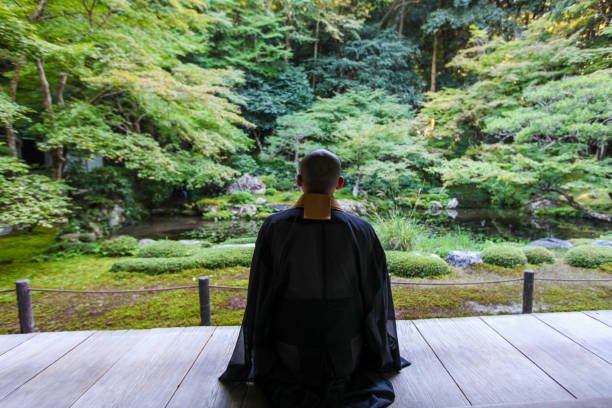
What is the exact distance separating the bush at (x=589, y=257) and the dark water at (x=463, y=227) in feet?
9.73

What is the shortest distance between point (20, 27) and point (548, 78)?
888 cm

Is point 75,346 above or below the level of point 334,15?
below

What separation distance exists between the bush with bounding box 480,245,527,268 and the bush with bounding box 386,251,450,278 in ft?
2.30

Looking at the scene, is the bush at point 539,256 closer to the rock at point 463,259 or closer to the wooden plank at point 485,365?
the rock at point 463,259

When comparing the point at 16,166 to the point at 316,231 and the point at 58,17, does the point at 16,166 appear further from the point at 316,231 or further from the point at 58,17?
the point at 316,231

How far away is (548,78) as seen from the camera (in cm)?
684

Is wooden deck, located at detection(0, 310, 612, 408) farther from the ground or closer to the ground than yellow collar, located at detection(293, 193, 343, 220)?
closer to the ground

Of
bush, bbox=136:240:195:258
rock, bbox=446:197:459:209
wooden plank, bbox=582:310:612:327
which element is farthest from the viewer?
rock, bbox=446:197:459:209

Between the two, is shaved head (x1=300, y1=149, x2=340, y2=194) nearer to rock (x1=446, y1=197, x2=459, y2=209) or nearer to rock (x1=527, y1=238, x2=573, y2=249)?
rock (x1=527, y1=238, x2=573, y2=249)

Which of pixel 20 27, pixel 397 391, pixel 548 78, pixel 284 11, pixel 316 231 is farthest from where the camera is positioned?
pixel 284 11

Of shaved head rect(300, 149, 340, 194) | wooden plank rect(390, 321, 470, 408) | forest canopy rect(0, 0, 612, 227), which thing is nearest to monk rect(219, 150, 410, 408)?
shaved head rect(300, 149, 340, 194)

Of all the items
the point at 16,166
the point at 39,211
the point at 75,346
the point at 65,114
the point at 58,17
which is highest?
the point at 58,17

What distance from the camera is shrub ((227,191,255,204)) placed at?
30.8ft

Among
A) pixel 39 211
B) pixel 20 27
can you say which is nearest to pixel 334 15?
pixel 20 27
